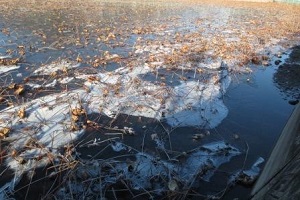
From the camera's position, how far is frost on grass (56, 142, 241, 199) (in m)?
3.81

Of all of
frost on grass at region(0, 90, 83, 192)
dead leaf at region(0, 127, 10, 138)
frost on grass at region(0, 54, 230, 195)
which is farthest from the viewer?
dead leaf at region(0, 127, 10, 138)

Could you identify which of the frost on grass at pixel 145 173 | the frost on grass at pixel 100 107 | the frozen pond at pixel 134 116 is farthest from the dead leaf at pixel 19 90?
the frost on grass at pixel 145 173

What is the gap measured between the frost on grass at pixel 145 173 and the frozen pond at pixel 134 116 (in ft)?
0.05

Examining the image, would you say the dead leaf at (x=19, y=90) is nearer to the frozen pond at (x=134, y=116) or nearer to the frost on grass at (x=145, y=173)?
the frozen pond at (x=134, y=116)

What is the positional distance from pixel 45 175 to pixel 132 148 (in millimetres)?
1404

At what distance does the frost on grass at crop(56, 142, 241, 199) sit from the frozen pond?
0.02 metres

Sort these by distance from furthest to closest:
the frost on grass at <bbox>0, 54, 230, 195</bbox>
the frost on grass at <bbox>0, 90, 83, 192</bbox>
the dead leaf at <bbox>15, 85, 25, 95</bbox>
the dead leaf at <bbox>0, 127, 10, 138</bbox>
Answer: the dead leaf at <bbox>15, 85, 25, 95</bbox> → the dead leaf at <bbox>0, 127, 10, 138</bbox> → the frost on grass at <bbox>0, 54, 230, 195</bbox> → the frost on grass at <bbox>0, 90, 83, 192</bbox>

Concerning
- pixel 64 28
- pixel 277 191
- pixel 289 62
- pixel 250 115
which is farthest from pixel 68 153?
pixel 64 28

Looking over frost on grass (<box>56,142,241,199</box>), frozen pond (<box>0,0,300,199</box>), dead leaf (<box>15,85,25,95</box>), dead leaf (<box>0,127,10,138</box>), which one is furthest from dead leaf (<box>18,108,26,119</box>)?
frost on grass (<box>56,142,241,199</box>)

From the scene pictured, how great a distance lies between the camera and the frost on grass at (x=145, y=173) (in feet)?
12.5

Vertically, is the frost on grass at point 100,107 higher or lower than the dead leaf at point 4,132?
lower

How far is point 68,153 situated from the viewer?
4305mm

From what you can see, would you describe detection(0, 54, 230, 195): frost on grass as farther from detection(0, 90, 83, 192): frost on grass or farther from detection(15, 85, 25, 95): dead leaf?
detection(15, 85, 25, 95): dead leaf

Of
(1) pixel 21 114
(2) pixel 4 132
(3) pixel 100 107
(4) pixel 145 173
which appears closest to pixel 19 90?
(1) pixel 21 114
